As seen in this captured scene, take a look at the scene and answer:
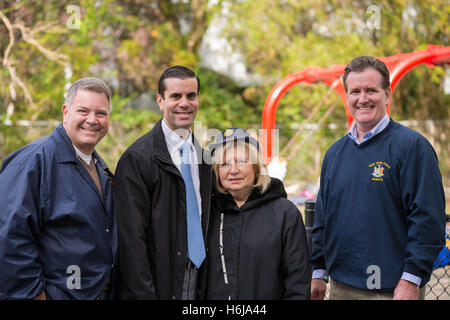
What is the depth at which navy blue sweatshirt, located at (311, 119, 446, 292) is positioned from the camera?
2.49m

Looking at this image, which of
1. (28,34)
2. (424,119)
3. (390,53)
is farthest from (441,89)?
(28,34)

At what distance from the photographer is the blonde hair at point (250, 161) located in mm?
2805

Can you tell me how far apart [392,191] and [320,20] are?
13.5m

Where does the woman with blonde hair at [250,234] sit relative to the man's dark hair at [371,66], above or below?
below

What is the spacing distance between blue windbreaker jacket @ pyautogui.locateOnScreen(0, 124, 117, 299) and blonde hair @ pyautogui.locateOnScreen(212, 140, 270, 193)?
2.24ft

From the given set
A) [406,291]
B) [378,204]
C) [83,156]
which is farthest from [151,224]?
[406,291]

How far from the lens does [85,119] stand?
2.78 m

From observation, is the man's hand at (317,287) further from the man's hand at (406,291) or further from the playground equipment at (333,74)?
the playground equipment at (333,74)

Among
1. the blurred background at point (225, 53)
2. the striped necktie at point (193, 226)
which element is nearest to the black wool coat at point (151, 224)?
the striped necktie at point (193, 226)

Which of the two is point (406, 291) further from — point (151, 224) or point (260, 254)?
point (151, 224)

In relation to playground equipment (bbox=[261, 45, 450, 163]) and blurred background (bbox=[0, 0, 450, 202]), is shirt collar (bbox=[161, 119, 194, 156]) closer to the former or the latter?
playground equipment (bbox=[261, 45, 450, 163])

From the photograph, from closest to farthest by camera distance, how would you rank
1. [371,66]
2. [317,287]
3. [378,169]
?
[378,169] → [371,66] → [317,287]

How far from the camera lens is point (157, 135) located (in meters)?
2.81

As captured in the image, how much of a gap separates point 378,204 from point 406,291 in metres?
0.47
